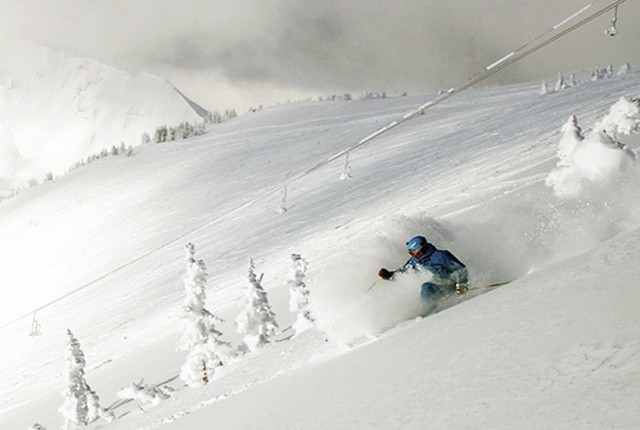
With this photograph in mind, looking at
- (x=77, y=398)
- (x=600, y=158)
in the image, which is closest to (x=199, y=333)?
(x=77, y=398)

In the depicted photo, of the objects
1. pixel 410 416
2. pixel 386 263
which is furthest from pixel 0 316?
pixel 410 416

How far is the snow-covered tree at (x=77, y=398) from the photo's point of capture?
2822cm

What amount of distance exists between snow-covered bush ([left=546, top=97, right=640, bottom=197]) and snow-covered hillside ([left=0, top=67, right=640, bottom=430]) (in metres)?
0.04

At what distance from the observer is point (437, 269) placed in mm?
8336

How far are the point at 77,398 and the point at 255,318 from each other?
9355mm

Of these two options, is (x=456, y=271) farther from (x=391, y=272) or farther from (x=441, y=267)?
(x=391, y=272)

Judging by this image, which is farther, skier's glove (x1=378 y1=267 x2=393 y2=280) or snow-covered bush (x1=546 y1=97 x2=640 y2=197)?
snow-covered bush (x1=546 y1=97 x2=640 y2=197)

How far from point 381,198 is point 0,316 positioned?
130ft

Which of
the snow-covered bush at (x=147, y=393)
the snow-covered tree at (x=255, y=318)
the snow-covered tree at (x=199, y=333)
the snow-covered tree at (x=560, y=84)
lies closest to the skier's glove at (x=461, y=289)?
the snow-covered bush at (x=147, y=393)

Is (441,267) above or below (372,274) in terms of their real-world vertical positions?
below

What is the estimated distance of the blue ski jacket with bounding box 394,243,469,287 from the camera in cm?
832

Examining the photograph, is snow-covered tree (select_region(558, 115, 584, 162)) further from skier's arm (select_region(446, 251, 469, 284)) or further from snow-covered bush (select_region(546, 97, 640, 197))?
skier's arm (select_region(446, 251, 469, 284))

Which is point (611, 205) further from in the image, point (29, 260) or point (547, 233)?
point (29, 260)

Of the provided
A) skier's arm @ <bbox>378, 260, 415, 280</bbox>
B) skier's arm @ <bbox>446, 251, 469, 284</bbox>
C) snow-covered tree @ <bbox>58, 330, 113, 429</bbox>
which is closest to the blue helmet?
skier's arm @ <bbox>378, 260, 415, 280</bbox>
